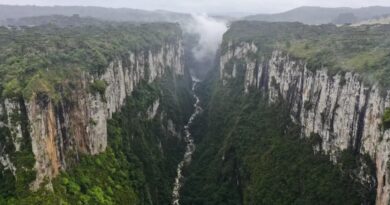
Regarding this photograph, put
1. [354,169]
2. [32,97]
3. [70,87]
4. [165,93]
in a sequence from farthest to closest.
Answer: [165,93], [70,87], [354,169], [32,97]

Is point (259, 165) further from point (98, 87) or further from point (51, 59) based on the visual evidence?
point (51, 59)

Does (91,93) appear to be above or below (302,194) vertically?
above

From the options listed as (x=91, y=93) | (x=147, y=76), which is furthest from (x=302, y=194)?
(x=147, y=76)

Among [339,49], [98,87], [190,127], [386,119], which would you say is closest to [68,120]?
[98,87]

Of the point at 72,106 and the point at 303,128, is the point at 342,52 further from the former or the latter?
the point at 72,106

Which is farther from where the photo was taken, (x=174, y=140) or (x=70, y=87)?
(x=174, y=140)

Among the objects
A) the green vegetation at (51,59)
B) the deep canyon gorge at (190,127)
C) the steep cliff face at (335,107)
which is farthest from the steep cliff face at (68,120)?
the steep cliff face at (335,107)

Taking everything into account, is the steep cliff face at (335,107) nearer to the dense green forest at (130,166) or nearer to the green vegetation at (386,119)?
the green vegetation at (386,119)
